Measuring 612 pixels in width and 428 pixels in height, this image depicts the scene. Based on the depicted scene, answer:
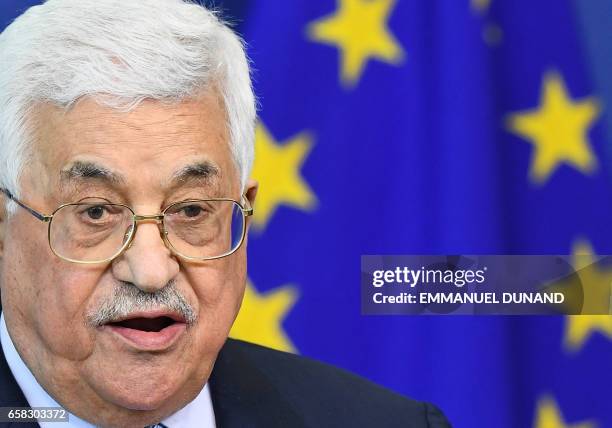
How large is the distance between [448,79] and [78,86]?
1.01 m

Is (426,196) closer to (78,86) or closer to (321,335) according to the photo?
(321,335)

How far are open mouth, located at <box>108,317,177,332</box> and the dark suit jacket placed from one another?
321 millimetres

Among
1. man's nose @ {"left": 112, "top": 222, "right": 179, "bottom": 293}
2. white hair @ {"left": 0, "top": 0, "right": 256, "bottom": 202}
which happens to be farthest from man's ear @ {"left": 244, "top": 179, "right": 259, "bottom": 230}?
man's nose @ {"left": 112, "top": 222, "right": 179, "bottom": 293}

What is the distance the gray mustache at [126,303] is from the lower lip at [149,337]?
0.03 meters

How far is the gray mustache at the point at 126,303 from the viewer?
1.64 m

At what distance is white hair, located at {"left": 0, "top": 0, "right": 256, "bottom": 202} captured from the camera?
5.38 ft

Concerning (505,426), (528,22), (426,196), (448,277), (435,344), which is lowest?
(505,426)

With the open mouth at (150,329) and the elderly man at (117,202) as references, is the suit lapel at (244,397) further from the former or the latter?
the open mouth at (150,329)

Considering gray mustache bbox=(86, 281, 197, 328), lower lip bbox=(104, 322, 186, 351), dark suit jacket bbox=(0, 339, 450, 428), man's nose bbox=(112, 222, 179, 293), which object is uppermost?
man's nose bbox=(112, 222, 179, 293)

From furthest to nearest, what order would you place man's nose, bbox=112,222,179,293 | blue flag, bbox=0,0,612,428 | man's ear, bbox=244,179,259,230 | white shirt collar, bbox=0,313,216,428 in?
blue flag, bbox=0,0,612,428 → man's ear, bbox=244,179,259,230 → white shirt collar, bbox=0,313,216,428 → man's nose, bbox=112,222,179,293

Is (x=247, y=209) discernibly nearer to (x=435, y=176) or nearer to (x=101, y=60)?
(x=101, y=60)

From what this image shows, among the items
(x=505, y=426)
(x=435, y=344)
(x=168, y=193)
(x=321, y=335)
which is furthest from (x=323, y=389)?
(x=168, y=193)

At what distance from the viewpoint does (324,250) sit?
2.32 metres

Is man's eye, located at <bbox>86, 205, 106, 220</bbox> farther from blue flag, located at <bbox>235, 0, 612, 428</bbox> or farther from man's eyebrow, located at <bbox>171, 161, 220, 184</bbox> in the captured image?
blue flag, located at <bbox>235, 0, 612, 428</bbox>
